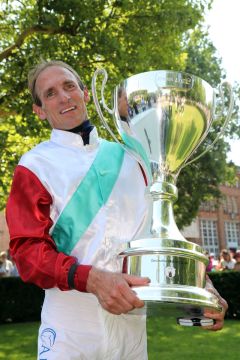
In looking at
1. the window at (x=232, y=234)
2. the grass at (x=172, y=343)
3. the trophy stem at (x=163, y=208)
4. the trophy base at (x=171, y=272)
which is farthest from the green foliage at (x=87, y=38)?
the window at (x=232, y=234)

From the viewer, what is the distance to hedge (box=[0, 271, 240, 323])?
12.3 metres

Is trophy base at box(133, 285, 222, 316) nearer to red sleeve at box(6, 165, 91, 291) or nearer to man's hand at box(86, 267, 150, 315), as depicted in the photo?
man's hand at box(86, 267, 150, 315)

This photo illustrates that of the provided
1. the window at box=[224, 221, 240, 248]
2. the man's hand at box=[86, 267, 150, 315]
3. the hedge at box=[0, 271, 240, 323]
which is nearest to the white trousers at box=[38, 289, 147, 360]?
the man's hand at box=[86, 267, 150, 315]

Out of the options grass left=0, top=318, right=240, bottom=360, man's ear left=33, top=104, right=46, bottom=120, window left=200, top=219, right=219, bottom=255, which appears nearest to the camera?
man's ear left=33, top=104, right=46, bottom=120

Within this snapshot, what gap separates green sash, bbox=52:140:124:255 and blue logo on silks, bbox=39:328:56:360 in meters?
0.29

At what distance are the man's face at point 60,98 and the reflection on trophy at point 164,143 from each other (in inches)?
6.7

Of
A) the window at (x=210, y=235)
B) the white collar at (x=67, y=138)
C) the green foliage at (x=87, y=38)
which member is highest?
the window at (x=210, y=235)

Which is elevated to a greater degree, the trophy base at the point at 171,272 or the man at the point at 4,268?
the man at the point at 4,268

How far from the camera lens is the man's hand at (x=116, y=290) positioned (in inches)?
56.1

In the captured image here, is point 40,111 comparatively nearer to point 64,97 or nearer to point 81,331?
point 64,97

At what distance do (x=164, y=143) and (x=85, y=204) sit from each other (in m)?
0.38

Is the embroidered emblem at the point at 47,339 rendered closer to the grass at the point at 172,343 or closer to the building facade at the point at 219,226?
the grass at the point at 172,343

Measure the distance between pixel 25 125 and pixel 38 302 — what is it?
15.7 feet

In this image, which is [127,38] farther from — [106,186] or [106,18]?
[106,186]
